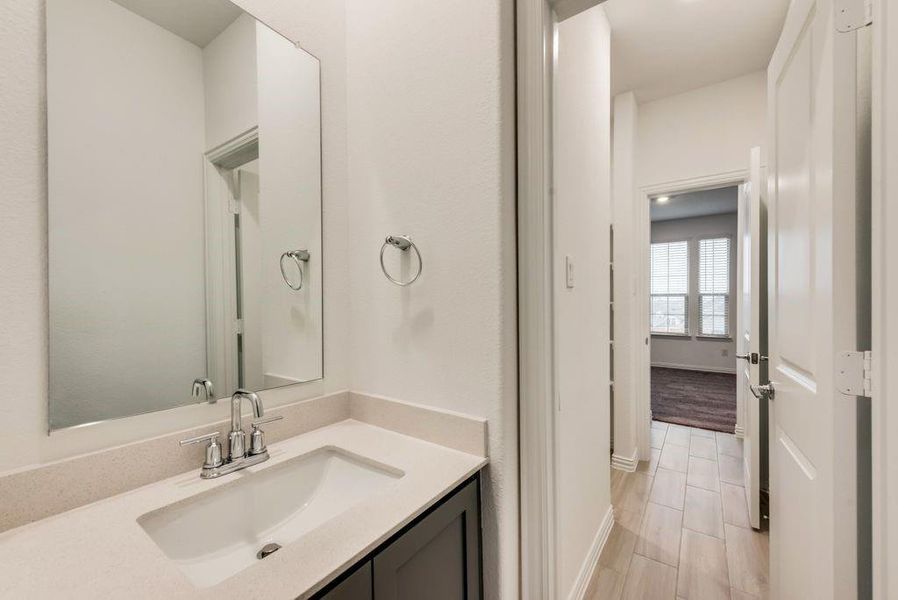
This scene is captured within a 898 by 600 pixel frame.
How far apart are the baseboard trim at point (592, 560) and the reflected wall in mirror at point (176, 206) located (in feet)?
4.43

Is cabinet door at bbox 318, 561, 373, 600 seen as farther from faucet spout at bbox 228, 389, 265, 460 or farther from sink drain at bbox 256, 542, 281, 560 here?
faucet spout at bbox 228, 389, 265, 460

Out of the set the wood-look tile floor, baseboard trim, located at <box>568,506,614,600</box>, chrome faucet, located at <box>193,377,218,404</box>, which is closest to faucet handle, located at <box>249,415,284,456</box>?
chrome faucet, located at <box>193,377,218,404</box>

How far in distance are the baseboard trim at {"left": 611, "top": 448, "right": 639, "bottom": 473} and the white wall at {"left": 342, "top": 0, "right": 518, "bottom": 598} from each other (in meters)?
2.00

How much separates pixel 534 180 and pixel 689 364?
6610 mm

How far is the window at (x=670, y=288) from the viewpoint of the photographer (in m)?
6.24

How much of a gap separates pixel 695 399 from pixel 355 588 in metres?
4.95

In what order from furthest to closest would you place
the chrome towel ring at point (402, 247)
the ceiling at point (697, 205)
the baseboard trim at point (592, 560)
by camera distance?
the ceiling at point (697, 205)
the baseboard trim at point (592, 560)
the chrome towel ring at point (402, 247)

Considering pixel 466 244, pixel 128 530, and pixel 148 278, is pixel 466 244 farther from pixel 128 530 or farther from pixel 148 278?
pixel 128 530

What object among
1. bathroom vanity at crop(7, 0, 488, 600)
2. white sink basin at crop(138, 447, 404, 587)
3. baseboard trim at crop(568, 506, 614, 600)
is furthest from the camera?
baseboard trim at crop(568, 506, 614, 600)

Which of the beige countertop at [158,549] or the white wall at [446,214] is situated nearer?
the beige countertop at [158,549]

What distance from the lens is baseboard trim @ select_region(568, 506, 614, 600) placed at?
58.8 inches

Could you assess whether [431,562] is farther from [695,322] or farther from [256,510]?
[695,322]

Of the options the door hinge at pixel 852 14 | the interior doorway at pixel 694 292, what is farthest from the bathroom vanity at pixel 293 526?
the interior doorway at pixel 694 292

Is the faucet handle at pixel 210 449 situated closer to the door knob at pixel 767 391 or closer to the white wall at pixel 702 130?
the door knob at pixel 767 391
